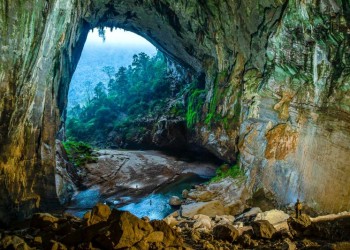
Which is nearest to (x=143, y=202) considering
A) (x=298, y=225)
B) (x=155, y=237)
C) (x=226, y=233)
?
(x=226, y=233)

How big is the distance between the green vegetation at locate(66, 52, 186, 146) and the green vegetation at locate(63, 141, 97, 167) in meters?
5.42

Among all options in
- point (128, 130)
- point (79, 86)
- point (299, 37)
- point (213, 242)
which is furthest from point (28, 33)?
point (79, 86)

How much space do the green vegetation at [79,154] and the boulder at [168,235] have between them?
1238 cm

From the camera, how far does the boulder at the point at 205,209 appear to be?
10.7 m

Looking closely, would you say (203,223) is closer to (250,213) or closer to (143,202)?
(250,213)

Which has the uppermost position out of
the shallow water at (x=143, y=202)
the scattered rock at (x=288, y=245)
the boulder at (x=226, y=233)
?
the scattered rock at (x=288, y=245)

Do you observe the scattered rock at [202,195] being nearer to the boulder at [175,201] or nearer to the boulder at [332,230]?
the boulder at [175,201]

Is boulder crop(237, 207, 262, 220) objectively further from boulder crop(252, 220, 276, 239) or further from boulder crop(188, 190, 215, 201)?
boulder crop(252, 220, 276, 239)

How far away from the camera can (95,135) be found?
2788 cm

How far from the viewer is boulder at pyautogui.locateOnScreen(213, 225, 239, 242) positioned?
7.03 m

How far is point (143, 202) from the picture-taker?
1339 cm

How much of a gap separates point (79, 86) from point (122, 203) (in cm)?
5665

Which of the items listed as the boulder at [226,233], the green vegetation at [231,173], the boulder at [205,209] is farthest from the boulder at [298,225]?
the green vegetation at [231,173]

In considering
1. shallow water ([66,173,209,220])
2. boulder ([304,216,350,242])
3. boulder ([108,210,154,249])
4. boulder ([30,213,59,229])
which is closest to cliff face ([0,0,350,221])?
boulder ([304,216,350,242])
